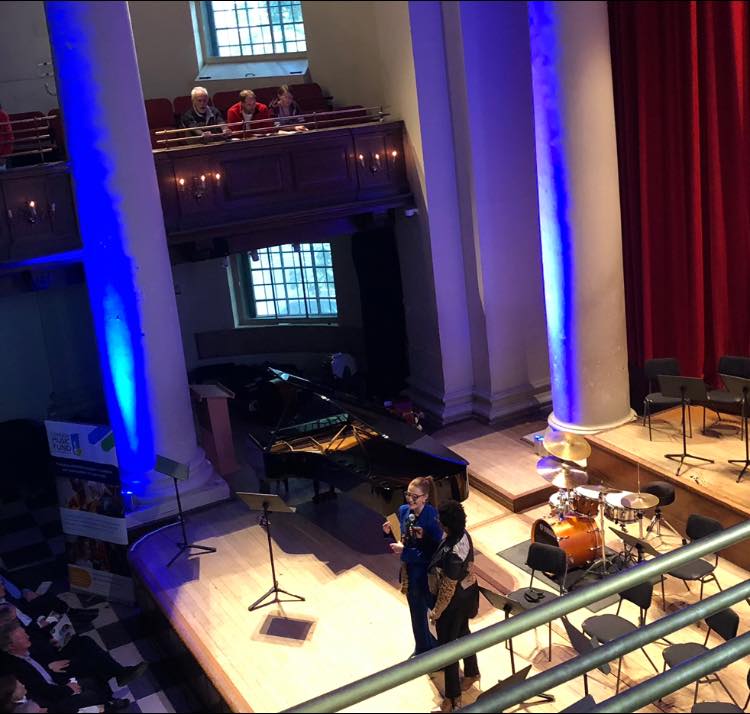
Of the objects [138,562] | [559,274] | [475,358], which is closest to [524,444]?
[475,358]

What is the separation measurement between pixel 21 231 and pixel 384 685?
7688 millimetres

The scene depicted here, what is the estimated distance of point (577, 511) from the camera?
743 centimetres

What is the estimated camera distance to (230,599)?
25.1 feet

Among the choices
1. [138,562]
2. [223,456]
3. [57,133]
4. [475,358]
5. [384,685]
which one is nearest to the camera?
[384,685]

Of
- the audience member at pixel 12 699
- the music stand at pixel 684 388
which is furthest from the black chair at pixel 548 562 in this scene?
the audience member at pixel 12 699

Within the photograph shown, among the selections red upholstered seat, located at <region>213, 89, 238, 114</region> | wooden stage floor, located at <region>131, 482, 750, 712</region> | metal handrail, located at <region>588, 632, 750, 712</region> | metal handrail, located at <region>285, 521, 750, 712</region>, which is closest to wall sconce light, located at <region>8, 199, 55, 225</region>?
wooden stage floor, located at <region>131, 482, 750, 712</region>

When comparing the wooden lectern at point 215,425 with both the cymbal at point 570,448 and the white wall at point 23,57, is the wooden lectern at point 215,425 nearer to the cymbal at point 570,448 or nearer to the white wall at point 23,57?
the cymbal at point 570,448

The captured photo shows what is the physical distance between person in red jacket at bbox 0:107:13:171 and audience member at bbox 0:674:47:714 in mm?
4689

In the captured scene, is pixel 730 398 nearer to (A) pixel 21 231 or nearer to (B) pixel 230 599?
(B) pixel 230 599

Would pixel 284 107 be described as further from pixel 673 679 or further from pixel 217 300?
pixel 673 679

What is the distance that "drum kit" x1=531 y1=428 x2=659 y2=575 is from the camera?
23.3 feet

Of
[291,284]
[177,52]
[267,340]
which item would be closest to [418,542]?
[267,340]

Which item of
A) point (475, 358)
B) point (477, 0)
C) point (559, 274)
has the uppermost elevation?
point (477, 0)

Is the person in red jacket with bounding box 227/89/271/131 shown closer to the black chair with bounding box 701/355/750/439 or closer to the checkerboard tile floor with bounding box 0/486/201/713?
the checkerboard tile floor with bounding box 0/486/201/713
